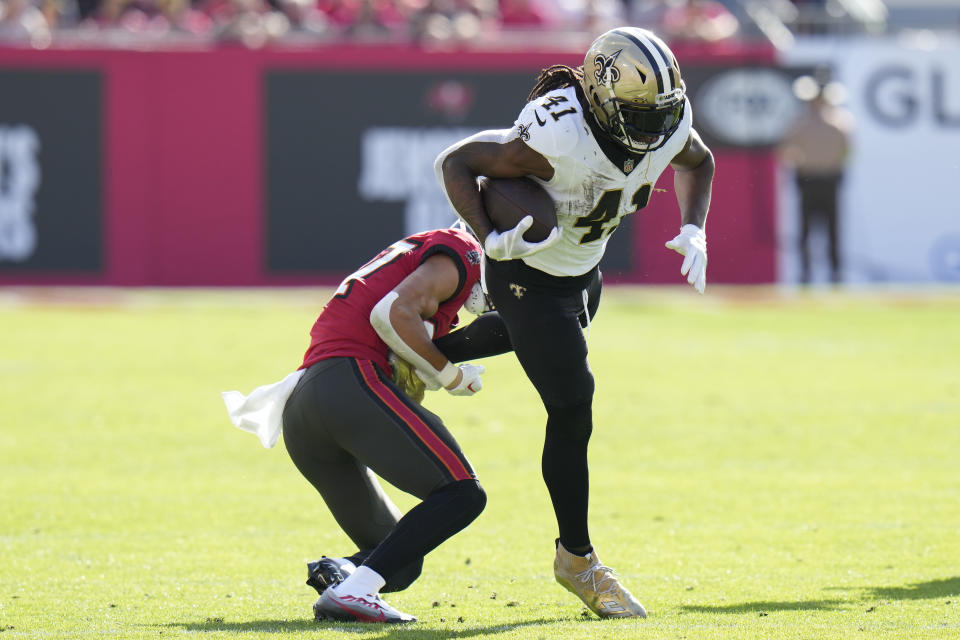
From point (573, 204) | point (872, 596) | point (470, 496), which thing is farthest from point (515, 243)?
point (872, 596)

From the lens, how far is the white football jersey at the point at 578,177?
175 inches

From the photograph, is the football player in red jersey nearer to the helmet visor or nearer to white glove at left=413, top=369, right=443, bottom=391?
white glove at left=413, top=369, right=443, bottom=391

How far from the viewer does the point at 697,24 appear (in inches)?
674

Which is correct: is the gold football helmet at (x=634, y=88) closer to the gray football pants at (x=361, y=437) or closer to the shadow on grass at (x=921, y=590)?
the gray football pants at (x=361, y=437)

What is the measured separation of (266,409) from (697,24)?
13.2m

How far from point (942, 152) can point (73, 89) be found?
396 inches

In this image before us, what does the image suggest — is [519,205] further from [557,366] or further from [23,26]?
[23,26]

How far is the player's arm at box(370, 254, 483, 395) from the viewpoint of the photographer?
15.0ft

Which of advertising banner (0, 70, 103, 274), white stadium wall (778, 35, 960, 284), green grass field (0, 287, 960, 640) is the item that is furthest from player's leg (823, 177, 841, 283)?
advertising banner (0, 70, 103, 274)

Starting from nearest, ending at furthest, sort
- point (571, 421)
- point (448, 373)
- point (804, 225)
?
point (571, 421), point (448, 373), point (804, 225)

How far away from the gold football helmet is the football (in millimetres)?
291

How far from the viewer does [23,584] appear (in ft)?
16.5

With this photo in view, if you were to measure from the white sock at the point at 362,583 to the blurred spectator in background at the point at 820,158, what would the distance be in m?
13.1

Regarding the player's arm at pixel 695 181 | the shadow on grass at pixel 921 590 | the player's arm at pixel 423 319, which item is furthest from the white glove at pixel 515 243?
the shadow on grass at pixel 921 590
